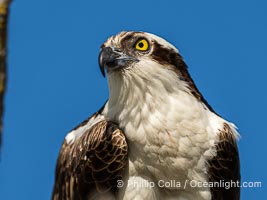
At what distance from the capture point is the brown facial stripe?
26.6 ft

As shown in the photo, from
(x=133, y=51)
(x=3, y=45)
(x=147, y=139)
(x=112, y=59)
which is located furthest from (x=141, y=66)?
(x=3, y=45)

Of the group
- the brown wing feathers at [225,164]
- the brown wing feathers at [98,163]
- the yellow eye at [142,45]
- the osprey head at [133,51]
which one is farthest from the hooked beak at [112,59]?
the brown wing feathers at [225,164]

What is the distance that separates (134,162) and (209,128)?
3.47 feet

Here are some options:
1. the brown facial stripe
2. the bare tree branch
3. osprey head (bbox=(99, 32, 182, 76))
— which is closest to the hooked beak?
osprey head (bbox=(99, 32, 182, 76))

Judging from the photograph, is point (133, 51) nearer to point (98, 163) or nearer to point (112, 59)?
point (112, 59)

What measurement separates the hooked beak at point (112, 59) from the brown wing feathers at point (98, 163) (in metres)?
0.80

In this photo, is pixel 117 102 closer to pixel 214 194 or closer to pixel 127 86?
pixel 127 86

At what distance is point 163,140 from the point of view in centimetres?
801

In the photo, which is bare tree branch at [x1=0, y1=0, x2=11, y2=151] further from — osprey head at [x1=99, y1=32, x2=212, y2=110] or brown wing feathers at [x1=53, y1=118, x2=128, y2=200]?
brown wing feathers at [x1=53, y1=118, x2=128, y2=200]

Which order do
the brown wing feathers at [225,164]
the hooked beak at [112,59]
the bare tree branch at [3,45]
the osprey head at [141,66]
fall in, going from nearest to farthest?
the bare tree branch at [3,45] → the hooked beak at [112,59] → the osprey head at [141,66] → the brown wing feathers at [225,164]

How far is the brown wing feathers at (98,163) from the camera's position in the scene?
7.90m

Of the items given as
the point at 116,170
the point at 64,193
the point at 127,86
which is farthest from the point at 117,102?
the point at 64,193

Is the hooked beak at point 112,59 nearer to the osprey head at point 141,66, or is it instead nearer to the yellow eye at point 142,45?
the osprey head at point 141,66

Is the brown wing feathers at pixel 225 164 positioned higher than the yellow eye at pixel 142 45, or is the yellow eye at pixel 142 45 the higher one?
the yellow eye at pixel 142 45
